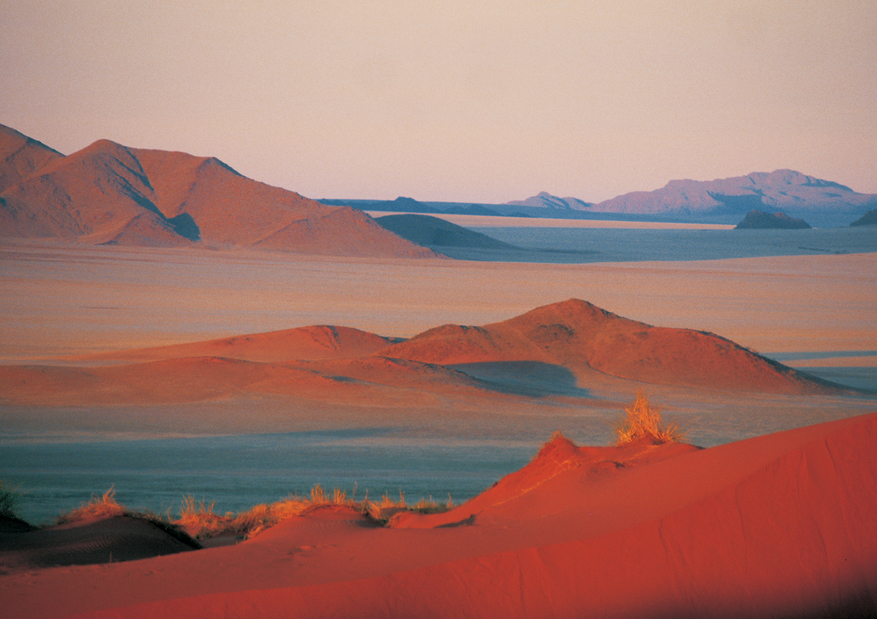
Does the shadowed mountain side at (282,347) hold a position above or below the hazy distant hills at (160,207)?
below

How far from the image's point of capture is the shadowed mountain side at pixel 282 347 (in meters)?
26.2

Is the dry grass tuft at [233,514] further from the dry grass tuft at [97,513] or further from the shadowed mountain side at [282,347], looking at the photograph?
the shadowed mountain side at [282,347]

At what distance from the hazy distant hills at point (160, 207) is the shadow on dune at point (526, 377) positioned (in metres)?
52.3

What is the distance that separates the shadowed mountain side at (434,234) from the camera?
A: 9147cm

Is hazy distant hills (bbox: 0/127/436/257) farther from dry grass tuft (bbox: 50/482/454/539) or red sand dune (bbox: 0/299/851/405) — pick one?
dry grass tuft (bbox: 50/482/454/539)

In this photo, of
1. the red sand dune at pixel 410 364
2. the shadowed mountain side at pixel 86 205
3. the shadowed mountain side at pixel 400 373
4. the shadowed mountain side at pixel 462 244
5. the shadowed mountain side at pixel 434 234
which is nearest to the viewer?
the red sand dune at pixel 410 364

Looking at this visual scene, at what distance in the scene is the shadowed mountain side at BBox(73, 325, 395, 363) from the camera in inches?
1032

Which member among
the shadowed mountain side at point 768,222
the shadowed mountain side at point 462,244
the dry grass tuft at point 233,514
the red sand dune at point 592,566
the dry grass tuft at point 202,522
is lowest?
the dry grass tuft at point 202,522

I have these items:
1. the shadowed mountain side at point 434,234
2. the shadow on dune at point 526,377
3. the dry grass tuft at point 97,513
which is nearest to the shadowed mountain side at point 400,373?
the shadow on dune at point 526,377

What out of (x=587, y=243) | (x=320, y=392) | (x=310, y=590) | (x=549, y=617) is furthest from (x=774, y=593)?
(x=587, y=243)

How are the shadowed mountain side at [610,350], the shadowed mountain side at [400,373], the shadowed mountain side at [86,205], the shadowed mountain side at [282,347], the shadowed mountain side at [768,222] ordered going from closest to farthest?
the shadowed mountain side at [400,373] < the shadowed mountain side at [610,350] < the shadowed mountain side at [282,347] < the shadowed mountain side at [86,205] < the shadowed mountain side at [768,222]

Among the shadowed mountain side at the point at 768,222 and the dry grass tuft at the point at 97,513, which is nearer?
the dry grass tuft at the point at 97,513

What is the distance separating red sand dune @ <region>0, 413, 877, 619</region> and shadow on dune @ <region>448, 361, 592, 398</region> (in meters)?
14.8

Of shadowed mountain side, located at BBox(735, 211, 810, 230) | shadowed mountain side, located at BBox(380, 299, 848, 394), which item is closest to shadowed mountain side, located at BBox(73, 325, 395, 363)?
shadowed mountain side, located at BBox(380, 299, 848, 394)
